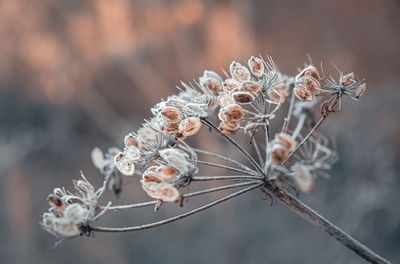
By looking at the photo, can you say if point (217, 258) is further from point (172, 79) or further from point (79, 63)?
point (79, 63)

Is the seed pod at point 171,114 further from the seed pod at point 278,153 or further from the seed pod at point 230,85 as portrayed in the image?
the seed pod at point 278,153

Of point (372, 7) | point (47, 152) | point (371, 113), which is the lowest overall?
point (371, 113)

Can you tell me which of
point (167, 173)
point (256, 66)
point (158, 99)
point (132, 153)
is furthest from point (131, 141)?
point (158, 99)

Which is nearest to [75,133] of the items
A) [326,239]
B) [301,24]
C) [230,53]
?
[230,53]

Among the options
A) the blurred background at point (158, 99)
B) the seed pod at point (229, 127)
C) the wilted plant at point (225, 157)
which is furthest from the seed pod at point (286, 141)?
the blurred background at point (158, 99)

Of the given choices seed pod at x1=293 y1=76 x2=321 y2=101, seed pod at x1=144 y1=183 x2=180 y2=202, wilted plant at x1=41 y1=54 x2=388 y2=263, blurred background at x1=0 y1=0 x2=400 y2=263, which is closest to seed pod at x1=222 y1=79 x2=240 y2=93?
wilted plant at x1=41 y1=54 x2=388 y2=263
